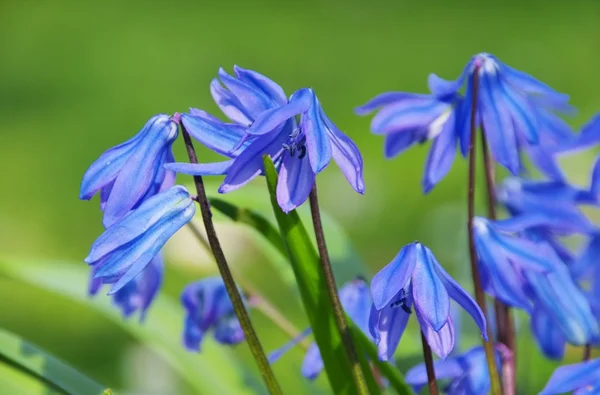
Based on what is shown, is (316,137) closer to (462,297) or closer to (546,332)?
(462,297)

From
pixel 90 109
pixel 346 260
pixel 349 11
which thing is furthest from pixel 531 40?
pixel 346 260

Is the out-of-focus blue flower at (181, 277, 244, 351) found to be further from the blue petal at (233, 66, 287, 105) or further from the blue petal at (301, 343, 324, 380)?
the blue petal at (233, 66, 287, 105)

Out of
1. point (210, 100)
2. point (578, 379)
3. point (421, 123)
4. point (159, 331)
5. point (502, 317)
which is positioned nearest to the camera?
point (578, 379)

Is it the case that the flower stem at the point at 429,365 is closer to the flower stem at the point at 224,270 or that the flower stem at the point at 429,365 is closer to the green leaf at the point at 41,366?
the flower stem at the point at 224,270

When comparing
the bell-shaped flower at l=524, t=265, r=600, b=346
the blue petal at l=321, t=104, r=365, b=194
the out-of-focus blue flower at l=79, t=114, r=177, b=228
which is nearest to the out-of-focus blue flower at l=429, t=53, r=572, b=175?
the bell-shaped flower at l=524, t=265, r=600, b=346

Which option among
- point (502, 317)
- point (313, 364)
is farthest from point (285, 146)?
point (502, 317)

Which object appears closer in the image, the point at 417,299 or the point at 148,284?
the point at 417,299

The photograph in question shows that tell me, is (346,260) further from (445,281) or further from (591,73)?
(591,73)

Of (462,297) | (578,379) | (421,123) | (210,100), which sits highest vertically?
(210,100)
